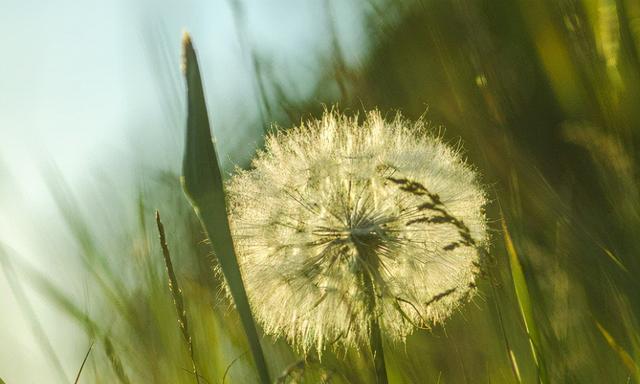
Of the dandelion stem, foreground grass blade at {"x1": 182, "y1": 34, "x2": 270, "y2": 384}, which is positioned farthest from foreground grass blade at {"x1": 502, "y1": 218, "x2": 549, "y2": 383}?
foreground grass blade at {"x1": 182, "y1": 34, "x2": 270, "y2": 384}

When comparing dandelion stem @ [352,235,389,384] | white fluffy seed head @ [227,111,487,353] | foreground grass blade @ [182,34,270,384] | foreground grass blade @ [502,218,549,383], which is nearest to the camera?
foreground grass blade @ [182,34,270,384]

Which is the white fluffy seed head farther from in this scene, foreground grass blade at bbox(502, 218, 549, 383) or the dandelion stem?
foreground grass blade at bbox(502, 218, 549, 383)

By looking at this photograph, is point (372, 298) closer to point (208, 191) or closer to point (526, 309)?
point (526, 309)

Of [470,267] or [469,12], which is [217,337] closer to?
[470,267]

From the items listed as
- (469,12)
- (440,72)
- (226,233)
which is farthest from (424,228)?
(440,72)

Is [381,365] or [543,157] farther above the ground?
[543,157]

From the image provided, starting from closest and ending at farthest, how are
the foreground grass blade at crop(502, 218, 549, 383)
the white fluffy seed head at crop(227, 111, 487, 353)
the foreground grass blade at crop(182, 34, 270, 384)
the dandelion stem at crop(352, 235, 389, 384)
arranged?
the foreground grass blade at crop(182, 34, 270, 384) < the foreground grass blade at crop(502, 218, 549, 383) < the dandelion stem at crop(352, 235, 389, 384) < the white fluffy seed head at crop(227, 111, 487, 353)

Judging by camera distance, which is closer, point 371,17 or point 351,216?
point 351,216
